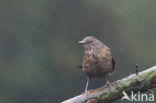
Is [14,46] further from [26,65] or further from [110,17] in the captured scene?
[110,17]

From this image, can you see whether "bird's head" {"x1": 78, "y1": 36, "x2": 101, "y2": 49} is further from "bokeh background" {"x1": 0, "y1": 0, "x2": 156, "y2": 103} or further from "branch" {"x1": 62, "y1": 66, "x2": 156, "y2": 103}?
"bokeh background" {"x1": 0, "y1": 0, "x2": 156, "y2": 103}

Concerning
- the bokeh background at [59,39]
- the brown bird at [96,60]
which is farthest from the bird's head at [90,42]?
the bokeh background at [59,39]

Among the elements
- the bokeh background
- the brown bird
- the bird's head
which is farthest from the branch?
the bokeh background

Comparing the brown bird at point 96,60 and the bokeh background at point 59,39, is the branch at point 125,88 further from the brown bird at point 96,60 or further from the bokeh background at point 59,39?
the bokeh background at point 59,39

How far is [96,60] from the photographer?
7629 mm

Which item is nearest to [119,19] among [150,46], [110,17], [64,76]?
[110,17]

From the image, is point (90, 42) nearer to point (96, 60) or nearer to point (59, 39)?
point (96, 60)

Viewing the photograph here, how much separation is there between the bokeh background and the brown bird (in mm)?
10870

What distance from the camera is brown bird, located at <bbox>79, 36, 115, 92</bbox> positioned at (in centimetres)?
762

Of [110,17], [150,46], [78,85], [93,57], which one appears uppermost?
[110,17]

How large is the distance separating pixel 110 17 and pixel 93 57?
46.5ft

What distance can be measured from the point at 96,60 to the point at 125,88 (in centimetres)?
51

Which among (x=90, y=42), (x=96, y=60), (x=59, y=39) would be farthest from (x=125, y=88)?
(x=59, y=39)

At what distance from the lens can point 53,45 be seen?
2138 cm
